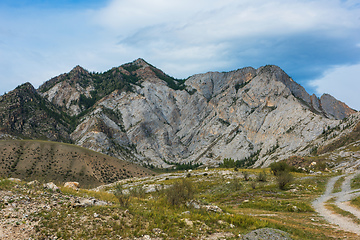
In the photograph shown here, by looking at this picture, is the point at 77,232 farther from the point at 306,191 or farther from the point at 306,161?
the point at 306,161

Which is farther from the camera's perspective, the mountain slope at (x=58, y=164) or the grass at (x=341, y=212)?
the mountain slope at (x=58, y=164)

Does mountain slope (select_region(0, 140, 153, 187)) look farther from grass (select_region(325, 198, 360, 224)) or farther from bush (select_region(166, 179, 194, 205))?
grass (select_region(325, 198, 360, 224))

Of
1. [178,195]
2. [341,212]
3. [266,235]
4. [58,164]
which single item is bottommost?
[58,164]

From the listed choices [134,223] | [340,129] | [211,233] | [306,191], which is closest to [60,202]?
[134,223]

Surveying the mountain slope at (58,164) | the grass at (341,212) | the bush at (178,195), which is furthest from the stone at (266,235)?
the mountain slope at (58,164)

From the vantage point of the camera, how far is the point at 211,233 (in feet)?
49.1

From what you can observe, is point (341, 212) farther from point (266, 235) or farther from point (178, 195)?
point (178, 195)

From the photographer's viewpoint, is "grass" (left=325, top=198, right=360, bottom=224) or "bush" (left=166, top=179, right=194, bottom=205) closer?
"grass" (left=325, top=198, right=360, bottom=224)

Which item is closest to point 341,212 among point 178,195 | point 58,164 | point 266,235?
point 266,235

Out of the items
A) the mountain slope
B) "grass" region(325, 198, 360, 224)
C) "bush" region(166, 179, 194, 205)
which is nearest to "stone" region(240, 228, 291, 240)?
"bush" region(166, 179, 194, 205)

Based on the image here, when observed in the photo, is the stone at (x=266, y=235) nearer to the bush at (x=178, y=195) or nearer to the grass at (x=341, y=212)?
the bush at (x=178, y=195)

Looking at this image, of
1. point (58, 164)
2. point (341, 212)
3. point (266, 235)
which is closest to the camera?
point (266, 235)

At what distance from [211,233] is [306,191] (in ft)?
99.2

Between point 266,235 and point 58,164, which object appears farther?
point 58,164
